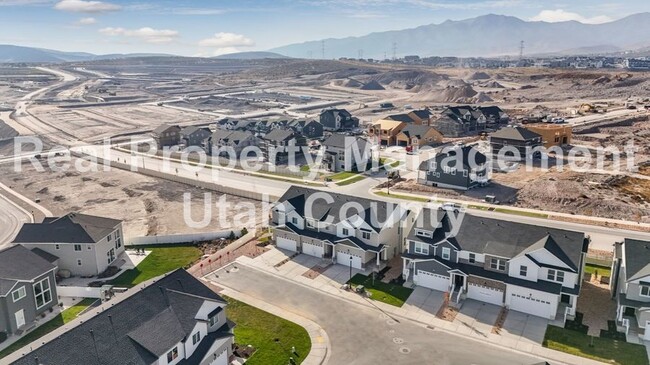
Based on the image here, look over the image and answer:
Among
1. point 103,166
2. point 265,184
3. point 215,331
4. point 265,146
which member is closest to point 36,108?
point 103,166

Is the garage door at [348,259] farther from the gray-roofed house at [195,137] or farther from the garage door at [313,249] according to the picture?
the gray-roofed house at [195,137]

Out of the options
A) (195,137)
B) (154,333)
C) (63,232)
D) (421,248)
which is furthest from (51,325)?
(195,137)

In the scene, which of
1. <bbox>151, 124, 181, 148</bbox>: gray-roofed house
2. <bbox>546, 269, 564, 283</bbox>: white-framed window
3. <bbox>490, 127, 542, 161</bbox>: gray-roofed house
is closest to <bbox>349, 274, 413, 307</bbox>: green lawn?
<bbox>546, 269, 564, 283</bbox>: white-framed window

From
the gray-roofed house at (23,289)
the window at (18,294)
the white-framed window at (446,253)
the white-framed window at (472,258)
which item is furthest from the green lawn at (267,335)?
the white-framed window at (472,258)

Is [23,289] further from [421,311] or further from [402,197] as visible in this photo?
Result: [402,197]

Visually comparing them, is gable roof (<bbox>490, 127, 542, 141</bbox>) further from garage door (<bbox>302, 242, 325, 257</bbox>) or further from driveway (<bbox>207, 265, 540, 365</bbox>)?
driveway (<bbox>207, 265, 540, 365</bbox>)

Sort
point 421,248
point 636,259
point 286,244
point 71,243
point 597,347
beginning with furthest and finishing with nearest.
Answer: point 286,244, point 71,243, point 421,248, point 636,259, point 597,347
